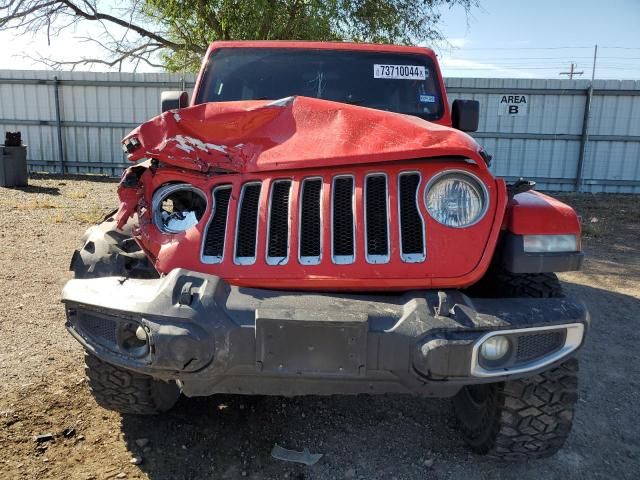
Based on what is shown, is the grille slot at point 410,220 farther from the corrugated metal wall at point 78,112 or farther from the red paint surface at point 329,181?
the corrugated metal wall at point 78,112

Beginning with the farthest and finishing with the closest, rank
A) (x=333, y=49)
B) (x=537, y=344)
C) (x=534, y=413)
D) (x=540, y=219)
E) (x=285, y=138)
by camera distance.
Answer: (x=333, y=49) < (x=285, y=138) < (x=534, y=413) < (x=540, y=219) < (x=537, y=344)

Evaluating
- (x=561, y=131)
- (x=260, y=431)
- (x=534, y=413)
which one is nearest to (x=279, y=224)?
(x=260, y=431)

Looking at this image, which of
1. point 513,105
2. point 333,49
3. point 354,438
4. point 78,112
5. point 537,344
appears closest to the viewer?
point 537,344

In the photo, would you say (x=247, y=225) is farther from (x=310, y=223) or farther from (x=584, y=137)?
(x=584, y=137)

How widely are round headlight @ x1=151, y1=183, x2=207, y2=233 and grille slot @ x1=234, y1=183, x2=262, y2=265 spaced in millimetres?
194

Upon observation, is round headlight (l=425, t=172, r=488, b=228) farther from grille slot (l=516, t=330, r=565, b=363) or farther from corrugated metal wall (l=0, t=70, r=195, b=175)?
corrugated metal wall (l=0, t=70, r=195, b=175)

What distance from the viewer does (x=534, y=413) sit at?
2.36 m

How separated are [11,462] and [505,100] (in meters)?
12.8

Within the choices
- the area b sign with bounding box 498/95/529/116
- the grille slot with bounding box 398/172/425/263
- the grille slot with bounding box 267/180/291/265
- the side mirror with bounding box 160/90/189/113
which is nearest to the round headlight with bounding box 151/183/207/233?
the grille slot with bounding box 267/180/291/265

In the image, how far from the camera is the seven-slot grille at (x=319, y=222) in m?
2.23

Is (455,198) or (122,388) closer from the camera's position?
(455,198)

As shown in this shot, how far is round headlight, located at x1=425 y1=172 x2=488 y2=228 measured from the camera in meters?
2.25

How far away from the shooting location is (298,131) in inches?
103

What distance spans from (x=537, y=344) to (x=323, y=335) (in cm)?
84
